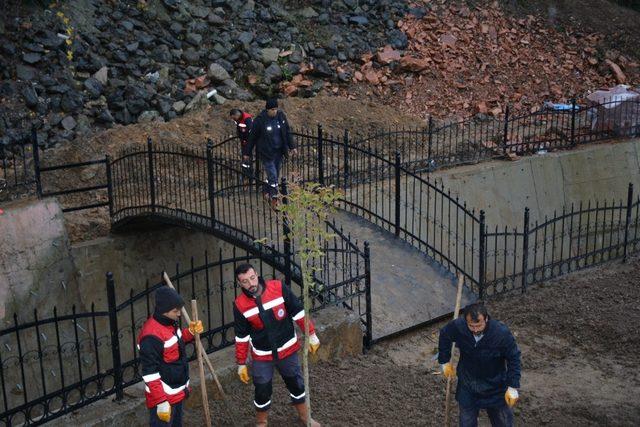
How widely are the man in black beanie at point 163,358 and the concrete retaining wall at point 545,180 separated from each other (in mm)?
9255

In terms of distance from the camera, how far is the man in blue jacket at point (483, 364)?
586cm

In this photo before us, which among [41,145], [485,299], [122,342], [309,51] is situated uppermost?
[309,51]

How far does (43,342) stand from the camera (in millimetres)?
12188

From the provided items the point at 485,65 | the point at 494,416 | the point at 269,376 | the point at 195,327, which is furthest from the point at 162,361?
the point at 485,65

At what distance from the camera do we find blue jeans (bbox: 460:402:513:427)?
613 centimetres

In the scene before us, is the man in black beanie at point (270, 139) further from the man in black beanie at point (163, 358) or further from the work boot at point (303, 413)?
the man in black beanie at point (163, 358)

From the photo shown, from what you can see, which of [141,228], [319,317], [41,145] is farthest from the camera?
[41,145]

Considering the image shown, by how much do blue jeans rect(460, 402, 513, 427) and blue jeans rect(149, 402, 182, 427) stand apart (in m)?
2.32

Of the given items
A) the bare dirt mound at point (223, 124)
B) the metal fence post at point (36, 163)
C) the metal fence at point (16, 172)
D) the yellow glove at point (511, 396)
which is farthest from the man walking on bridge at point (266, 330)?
the bare dirt mound at point (223, 124)

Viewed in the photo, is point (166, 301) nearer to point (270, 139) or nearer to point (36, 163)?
point (270, 139)

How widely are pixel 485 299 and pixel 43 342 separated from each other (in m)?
7.03

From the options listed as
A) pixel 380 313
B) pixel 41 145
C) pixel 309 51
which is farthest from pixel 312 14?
pixel 380 313

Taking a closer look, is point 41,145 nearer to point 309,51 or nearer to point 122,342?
point 122,342

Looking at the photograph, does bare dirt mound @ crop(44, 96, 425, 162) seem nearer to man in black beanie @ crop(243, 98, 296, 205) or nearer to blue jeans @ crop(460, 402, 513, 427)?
man in black beanie @ crop(243, 98, 296, 205)
